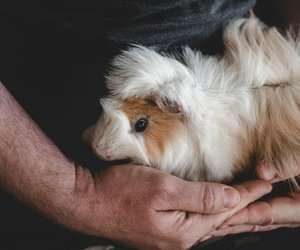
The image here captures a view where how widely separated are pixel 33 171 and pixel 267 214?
0.58 metres

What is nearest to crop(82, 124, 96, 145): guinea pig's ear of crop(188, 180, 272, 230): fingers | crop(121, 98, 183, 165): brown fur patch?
crop(121, 98, 183, 165): brown fur patch

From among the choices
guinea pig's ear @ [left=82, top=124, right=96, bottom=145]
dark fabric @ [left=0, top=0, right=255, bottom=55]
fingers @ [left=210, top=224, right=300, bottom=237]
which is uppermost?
dark fabric @ [left=0, top=0, right=255, bottom=55]

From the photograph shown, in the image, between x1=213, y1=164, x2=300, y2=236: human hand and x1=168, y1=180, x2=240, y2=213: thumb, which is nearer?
x1=168, y1=180, x2=240, y2=213: thumb

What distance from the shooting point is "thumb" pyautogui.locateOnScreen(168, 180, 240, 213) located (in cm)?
95

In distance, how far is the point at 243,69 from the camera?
1087 mm

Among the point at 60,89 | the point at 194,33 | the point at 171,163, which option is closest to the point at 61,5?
the point at 60,89

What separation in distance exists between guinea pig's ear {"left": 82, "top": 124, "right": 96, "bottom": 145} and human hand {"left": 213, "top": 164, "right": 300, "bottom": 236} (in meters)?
0.39

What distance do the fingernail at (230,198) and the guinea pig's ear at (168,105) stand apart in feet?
0.71

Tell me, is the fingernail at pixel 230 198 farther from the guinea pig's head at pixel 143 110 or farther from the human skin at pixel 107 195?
A: the guinea pig's head at pixel 143 110

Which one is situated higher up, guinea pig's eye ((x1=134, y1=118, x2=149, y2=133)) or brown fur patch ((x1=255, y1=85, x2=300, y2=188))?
guinea pig's eye ((x1=134, y1=118, x2=149, y2=133))

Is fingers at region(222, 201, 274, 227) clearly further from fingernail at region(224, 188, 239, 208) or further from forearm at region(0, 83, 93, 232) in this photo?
forearm at region(0, 83, 93, 232)

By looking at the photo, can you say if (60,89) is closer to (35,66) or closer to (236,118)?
(35,66)

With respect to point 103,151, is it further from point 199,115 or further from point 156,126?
point 199,115

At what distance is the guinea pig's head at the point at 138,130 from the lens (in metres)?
1.02
